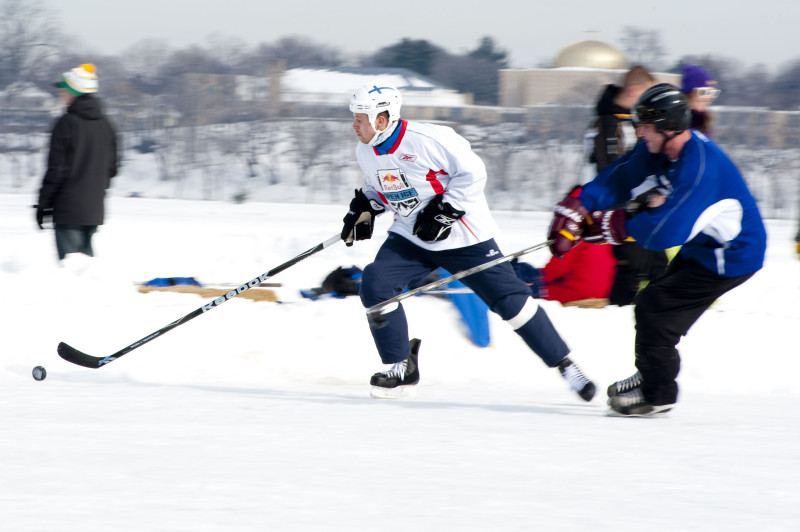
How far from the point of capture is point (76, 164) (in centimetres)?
642

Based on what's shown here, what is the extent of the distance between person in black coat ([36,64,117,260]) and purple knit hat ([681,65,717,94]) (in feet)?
11.3

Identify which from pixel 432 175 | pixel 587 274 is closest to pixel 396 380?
pixel 432 175

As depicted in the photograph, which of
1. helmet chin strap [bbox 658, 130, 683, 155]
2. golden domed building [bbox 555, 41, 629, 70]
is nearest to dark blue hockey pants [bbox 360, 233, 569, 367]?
helmet chin strap [bbox 658, 130, 683, 155]

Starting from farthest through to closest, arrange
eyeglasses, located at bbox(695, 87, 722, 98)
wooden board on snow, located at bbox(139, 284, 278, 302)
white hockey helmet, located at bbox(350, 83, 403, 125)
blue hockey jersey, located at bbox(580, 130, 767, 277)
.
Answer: wooden board on snow, located at bbox(139, 284, 278, 302) < eyeglasses, located at bbox(695, 87, 722, 98) < white hockey helmet, located at bbox(350, 83, 403, 125) < blue hockey jersey, located at bbox(580, 130, 767, 277)

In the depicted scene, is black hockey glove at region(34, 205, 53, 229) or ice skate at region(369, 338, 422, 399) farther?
black hockey glove at region(34, 205, 53, 229)

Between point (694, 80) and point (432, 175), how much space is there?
1780 millimetres

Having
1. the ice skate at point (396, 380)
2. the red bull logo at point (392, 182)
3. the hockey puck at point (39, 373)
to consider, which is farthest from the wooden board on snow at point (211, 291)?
the red bull logo at point (392, 182)

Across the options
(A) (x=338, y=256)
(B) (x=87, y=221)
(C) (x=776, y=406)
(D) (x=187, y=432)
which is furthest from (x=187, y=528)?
(A) (x=338, y=256)

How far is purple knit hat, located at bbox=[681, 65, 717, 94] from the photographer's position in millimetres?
5152

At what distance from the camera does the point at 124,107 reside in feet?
175

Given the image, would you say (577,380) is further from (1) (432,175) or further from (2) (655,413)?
(1) (432,175)

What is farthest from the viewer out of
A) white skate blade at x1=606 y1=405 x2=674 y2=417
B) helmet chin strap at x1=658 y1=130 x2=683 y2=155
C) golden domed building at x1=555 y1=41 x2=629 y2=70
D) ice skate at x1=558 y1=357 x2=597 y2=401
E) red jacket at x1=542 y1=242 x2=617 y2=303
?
golden domed building at x1=555 y1=41 x2=629 y2=70

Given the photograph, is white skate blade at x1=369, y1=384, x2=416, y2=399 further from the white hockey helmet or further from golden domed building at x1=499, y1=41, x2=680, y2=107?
golden domed building at x1=499, y1=41, x2=680, y2=107

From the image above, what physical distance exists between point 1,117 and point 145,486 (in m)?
48.1
